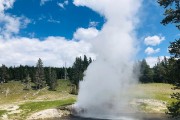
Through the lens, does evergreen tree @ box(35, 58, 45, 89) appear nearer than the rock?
No

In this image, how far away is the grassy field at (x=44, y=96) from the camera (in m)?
90.8

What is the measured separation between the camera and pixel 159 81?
186 metres

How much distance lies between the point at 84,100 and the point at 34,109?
14.5m

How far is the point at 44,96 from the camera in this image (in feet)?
431

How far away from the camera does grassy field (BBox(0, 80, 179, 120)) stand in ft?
298

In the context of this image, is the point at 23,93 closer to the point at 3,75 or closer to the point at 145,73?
the point at 3,75

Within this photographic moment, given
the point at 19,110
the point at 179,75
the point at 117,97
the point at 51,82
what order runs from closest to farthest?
the point at 179,75 < the point at 19,110 < the point at 117,97 < the point at 51,82

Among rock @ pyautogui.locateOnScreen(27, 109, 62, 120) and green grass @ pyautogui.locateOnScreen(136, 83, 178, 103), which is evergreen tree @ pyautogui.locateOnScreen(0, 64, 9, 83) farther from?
rock @ pyautogui.locateOnScreen(27, 109, 62, 120)

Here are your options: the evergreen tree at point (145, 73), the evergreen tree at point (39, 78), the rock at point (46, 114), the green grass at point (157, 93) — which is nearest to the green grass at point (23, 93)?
the evergreen tree at point (39, 78)

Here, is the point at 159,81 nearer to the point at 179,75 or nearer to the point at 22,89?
the point at 22,89

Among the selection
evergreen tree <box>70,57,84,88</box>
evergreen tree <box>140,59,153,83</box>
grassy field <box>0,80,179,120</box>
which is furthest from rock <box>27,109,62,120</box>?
evergreen tree <box>140,59,153,83</box>

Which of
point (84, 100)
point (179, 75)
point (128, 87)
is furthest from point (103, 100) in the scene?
point (179, 75)

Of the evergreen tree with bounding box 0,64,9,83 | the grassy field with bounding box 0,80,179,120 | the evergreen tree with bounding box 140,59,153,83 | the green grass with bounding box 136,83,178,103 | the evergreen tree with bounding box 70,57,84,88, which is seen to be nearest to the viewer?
the grassy field with bounding box 0,80,179,120

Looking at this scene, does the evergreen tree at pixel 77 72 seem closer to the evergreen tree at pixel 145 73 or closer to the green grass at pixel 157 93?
the green grass at pixel 157 93
